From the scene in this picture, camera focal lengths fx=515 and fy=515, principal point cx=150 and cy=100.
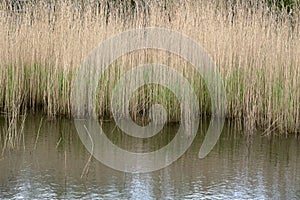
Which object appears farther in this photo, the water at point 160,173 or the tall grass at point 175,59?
the tall grass at point 175,59

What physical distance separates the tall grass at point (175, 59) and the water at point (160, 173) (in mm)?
457

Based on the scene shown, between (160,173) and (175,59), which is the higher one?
(175,59)

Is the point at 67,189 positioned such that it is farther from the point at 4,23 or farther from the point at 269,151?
the point at 4,23

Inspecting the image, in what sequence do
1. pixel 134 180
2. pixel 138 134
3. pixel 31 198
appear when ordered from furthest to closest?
1. pixel 138 134
2. pixel 134 180
3. pixel 31 198

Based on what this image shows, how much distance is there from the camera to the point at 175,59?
4.99 metres

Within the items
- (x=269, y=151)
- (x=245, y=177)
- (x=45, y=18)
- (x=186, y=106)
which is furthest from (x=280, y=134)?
(x=45, y=18)

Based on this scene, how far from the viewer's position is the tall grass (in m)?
4.81

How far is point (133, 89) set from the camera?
502 cm

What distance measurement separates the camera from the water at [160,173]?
3258 millimetres

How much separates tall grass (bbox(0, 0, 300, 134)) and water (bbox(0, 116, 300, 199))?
1.50 ft

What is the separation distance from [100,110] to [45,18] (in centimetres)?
142

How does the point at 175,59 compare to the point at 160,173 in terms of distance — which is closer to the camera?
the point at 160,173

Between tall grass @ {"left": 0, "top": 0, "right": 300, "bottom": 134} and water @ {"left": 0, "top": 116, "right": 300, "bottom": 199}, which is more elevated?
tall grass @ {"left": 0, "top": 0, "right": 300, "bottom": 134}

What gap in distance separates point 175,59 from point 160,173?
63.9 inches
